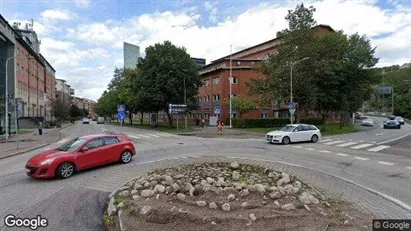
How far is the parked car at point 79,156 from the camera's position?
988 centimetres

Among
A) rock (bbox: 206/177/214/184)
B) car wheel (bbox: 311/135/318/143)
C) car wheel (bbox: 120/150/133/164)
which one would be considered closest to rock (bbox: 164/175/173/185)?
rock (bbox: 206/177/214/184)

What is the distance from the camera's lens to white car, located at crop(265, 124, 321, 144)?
21688 millimetres

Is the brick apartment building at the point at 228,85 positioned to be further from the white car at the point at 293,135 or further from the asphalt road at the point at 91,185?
the asphalt road at the point at 91,185

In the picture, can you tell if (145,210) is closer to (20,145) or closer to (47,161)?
(47,161)

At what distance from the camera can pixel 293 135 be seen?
22.1 m

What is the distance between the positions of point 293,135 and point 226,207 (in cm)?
1744

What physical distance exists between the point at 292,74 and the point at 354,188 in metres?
25.1

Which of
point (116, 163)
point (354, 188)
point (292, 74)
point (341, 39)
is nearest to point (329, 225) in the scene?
point (354, 188)

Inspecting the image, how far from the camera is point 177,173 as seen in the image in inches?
350

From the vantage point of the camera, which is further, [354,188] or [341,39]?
[341,39]

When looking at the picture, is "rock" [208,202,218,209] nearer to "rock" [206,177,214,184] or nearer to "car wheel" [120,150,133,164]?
"rock" [206,177,214,184]

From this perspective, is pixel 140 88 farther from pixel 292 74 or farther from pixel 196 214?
pixel 196 214

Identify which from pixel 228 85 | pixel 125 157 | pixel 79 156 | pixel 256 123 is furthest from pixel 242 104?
pixel 79 156

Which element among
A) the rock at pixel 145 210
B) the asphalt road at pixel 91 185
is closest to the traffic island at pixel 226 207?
the rock at pixel 145 210
